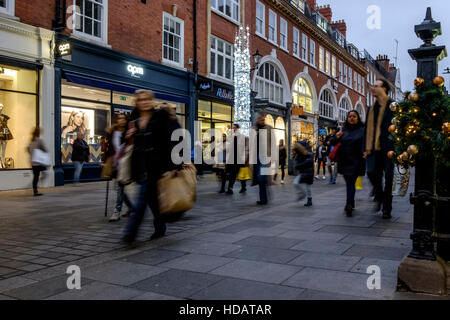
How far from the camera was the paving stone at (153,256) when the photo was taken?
13.3 ft

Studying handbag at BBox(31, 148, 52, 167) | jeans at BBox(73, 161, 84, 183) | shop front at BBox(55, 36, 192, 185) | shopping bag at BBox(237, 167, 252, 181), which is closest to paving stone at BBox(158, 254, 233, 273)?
shopping bag at BBox(237, 167, 252, 181)

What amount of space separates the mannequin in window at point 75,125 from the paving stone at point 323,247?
10277mm

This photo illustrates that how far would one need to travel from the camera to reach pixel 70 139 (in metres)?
13.1

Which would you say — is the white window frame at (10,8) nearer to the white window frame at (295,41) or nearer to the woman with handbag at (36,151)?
the woman with handbag at (36,151)

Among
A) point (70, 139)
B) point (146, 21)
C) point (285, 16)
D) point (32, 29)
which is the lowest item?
point (70, 139)

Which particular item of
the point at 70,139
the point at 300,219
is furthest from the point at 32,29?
the point at 300,219

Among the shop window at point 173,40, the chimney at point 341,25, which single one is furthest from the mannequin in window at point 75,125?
the chimney at point 341,25

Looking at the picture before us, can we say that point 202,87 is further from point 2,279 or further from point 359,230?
point 2,279

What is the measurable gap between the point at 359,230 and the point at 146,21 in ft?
42.0

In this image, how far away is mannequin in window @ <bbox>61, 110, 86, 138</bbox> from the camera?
1297cm

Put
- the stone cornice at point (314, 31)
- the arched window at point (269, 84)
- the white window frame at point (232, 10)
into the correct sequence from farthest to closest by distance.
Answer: the stone cornice at point (314, 31)
the arched window at point (269, 84)
the white window frame at point (232, 10)

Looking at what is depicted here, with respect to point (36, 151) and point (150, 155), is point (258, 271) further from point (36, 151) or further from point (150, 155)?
point (36, 151)

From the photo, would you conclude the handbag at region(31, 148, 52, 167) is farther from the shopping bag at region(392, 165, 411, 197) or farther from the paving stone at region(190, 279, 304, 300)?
the shopping bag at region(392, 165, 411, 197)
